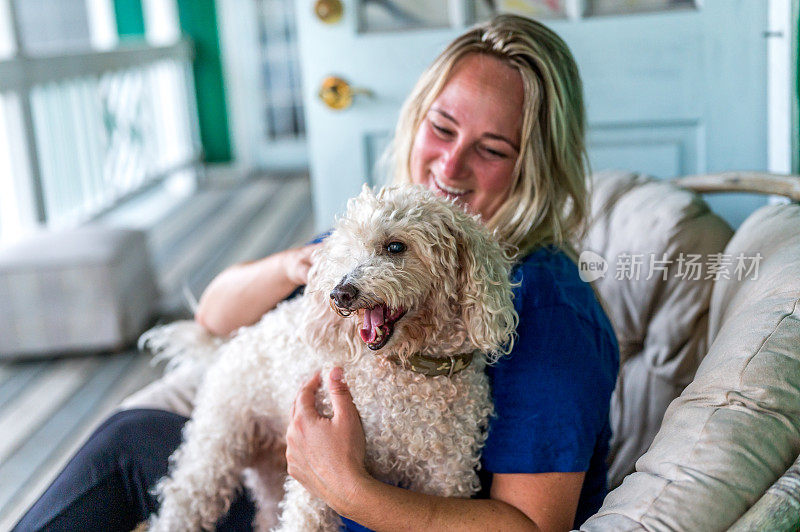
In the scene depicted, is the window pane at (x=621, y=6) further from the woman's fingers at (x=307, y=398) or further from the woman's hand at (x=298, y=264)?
the woman's fingers at (x=307, y=398)

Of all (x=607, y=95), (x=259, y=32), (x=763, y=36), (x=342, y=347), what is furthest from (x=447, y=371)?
(x=259, y=32)

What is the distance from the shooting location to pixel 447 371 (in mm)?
1149

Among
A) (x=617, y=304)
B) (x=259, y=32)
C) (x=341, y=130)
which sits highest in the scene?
(x=259, y=32)

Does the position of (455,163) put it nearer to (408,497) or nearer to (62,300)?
(408,497)

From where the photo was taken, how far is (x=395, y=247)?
3.53ft

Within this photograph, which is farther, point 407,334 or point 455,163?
point 455,163

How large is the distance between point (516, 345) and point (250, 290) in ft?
2.08

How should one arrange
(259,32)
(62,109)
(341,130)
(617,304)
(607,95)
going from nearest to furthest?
(617,304) < (607,95) < (341,130) < (62,109) < (259,32)

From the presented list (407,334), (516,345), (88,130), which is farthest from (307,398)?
(88,130)

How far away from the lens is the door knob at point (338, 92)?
2322 mm

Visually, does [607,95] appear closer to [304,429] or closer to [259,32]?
[304,429]

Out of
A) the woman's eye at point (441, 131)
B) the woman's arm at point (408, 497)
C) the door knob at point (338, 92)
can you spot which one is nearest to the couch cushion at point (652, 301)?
the woman's eye at point (441, 131)

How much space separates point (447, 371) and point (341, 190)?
1376mm

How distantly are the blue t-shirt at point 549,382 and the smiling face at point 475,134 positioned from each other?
0.64 ft
